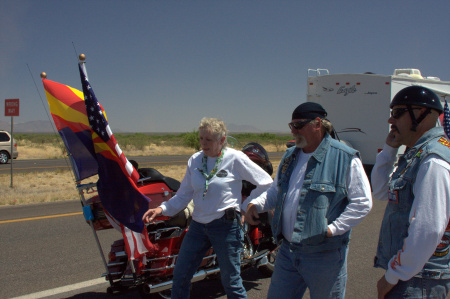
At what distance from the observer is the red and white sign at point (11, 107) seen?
41.1 feet

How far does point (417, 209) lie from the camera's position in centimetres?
185

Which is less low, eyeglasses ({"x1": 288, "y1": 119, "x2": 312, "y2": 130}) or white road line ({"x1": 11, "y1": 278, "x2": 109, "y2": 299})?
eyeglasses ({"x1": 288, "y1": 119, "x2": 312, "y2": 130})

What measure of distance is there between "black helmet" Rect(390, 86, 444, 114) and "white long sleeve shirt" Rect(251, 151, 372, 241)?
550mm

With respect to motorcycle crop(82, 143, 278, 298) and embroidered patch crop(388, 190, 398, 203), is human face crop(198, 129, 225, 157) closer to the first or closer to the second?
motorcycle crop(82, 143, 278, 298)

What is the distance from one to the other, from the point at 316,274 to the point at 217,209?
1066 mm

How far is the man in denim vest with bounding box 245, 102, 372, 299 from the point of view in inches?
95.5

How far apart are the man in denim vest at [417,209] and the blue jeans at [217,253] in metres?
1.32

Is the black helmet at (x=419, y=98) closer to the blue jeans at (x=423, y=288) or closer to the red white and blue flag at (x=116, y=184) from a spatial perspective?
the blue jeans at (x=423, y=288)

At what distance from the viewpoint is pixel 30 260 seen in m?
5.34

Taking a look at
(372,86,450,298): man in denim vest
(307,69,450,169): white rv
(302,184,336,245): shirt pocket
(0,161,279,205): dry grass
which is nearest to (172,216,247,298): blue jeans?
(302,184,336,245): shirt pocket

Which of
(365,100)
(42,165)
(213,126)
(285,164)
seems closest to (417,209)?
(285,164)

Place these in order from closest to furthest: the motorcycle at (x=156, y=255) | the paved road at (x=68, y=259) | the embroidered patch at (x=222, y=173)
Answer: the embroidered patch at (x=222, y=173) → the motorcycle at (x=156, y=255) → the paved road at (x=68, y=259)

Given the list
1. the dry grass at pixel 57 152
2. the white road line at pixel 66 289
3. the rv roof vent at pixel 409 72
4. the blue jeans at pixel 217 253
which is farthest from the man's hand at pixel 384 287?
the dry grass at pixel 57 152

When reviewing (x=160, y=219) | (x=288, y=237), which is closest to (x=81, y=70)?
(x=160, y=219)
